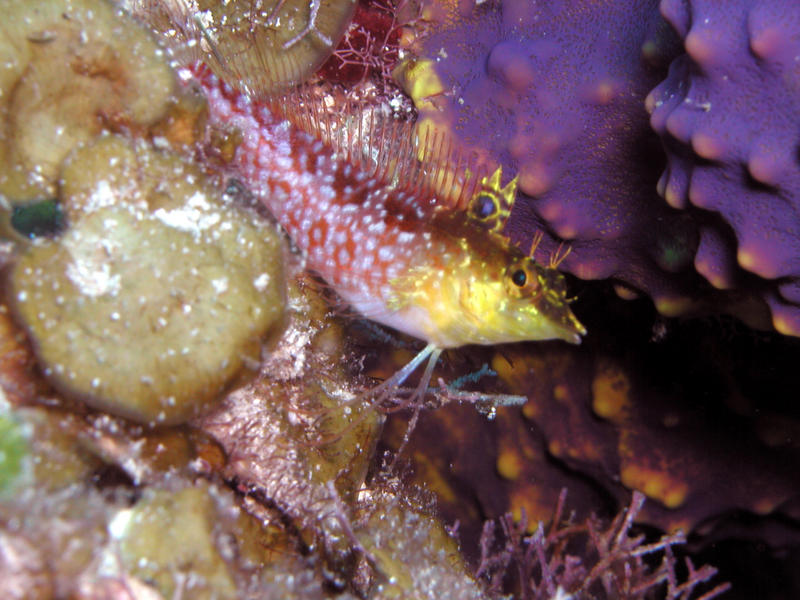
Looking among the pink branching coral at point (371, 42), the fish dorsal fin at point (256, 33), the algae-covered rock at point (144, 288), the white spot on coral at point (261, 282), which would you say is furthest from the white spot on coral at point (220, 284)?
the pink branching coral at point (371, 42)

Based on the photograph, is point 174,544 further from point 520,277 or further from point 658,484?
point 658,484

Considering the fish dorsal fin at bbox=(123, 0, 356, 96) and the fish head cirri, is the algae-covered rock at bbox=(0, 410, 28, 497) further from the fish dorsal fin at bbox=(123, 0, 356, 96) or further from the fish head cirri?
the fish dorsal fin at bbox=(123, 0, 356, 96)

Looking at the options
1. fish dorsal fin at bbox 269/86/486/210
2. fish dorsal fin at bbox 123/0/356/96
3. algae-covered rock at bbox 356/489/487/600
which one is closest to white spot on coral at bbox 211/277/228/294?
fish dorsal fin at bbox 269/86/486/210

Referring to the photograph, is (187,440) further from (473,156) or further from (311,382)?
(473,156)

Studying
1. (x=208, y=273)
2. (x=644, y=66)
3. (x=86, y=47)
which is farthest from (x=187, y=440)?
(x=644, y=66)

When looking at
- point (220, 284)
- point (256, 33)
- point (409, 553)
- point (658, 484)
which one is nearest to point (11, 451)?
point (220, 284)

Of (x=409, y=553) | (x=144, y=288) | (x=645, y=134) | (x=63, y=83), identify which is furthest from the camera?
(x=409, y=553)

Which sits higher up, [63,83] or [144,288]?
[63,83]

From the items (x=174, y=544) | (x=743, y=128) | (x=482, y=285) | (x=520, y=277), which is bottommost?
(x=174, y=544)
